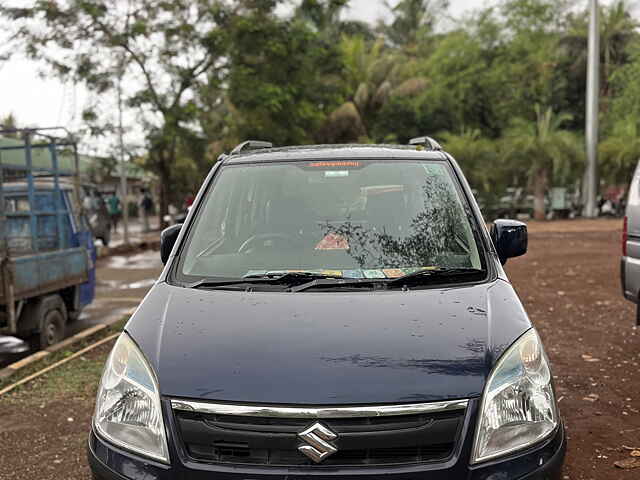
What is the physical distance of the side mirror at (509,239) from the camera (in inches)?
138

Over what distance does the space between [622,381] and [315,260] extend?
3210 millimetres

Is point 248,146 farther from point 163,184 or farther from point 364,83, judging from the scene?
point 364,83

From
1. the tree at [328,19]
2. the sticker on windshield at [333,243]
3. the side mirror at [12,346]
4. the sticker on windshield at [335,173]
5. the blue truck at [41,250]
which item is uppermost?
the tree at [328,19]

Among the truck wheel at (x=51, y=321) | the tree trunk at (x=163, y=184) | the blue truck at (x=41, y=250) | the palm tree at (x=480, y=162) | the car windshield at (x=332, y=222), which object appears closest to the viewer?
the car windshield at (x=332, y=222)

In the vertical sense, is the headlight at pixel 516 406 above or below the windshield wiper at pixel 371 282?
below

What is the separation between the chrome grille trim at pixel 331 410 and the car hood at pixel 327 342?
23 millimetres

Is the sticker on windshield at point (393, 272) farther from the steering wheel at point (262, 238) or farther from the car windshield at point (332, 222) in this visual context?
the steering wheel at point (262, 238)

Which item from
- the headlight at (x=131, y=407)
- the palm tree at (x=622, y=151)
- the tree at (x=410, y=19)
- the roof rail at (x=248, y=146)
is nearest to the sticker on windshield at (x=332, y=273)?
the headlight at (x=131, y=407)

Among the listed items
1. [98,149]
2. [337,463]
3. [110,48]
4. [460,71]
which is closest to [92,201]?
[98,149]

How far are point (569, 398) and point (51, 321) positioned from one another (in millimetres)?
5648

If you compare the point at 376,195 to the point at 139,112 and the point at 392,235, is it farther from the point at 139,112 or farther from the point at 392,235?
the point at 139,112

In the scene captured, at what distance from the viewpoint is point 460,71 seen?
3472cm

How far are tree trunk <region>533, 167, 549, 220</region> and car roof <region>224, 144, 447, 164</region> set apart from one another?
75.7 ft

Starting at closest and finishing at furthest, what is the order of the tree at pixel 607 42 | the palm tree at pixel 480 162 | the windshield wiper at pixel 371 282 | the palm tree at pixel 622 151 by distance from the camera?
the windshield wiper at pixel 371 282, the palm tree at pixel 622 151, the palm tree at pixel 480 162, the tree at pixel 607 42
